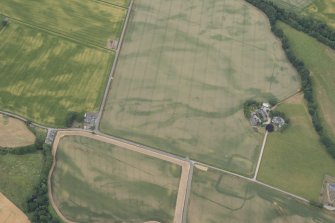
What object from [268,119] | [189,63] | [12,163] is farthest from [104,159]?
[268,119]

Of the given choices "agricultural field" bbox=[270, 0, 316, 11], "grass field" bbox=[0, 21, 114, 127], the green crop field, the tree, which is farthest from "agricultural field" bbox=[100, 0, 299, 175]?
the tree

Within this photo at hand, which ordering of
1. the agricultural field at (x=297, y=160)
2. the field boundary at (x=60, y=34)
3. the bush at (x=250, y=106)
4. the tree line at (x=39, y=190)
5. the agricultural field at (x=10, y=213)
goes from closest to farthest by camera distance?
1. the tree line at (x=39, y=190)
2. the agricultural field at (x=10, y=213)
3. the agricultural field at (x=297, y=160)
4. the bush at (x=250, y=106)
5. the field boundary at (x=60, y=34)

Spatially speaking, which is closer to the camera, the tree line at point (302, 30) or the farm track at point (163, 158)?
the farm track at point (163, 158)

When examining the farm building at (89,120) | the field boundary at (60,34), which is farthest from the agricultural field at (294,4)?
the farm building at (89,120)

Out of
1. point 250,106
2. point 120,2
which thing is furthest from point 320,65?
point 120,2

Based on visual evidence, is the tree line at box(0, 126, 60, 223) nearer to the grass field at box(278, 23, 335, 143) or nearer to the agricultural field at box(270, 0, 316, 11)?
the grass field at box(278, 23, 335, 143)

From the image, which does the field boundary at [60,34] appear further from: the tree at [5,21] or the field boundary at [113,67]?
the field boundary at [113,67]
